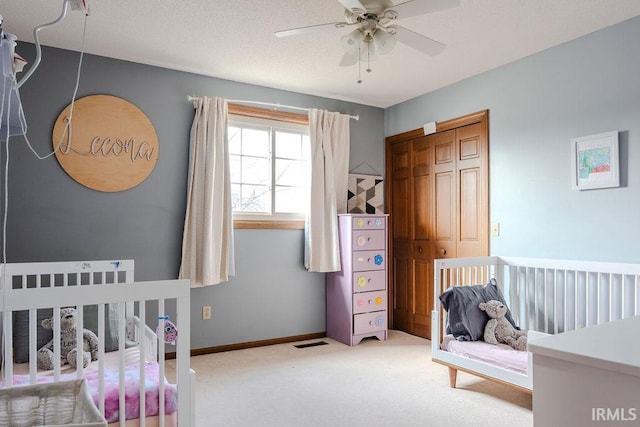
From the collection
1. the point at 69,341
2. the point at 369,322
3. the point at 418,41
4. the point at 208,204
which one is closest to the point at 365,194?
the point at 369,322

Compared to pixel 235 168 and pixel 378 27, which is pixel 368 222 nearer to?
pixel 235 168

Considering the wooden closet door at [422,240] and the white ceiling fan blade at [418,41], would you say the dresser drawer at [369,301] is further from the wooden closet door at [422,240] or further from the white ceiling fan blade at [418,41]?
the white ceiling fan blade at [418,41]

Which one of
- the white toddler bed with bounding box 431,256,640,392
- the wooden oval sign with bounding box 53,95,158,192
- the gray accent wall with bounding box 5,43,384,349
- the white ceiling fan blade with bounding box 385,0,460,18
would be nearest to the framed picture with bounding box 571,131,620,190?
the white toddler bed with bounding box 431,256,640,392

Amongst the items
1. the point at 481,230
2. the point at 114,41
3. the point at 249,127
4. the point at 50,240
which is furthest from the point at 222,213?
the point at 481,230

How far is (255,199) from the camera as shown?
3.85m

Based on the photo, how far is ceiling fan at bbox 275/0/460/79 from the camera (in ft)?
6.11

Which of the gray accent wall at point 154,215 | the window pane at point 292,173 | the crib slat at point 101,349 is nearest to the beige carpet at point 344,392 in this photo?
the gray accent wall at point 154,215

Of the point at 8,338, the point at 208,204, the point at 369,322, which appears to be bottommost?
the point at 369,322

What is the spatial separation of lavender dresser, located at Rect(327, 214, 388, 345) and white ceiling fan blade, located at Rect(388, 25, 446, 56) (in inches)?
73.1

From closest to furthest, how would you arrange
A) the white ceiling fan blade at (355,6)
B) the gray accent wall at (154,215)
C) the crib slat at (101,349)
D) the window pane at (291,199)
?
the crib slat at (101,349), the white ceiling fan blade at (355,6), the gray accent wall at (154,215), the window pane at (291,199)

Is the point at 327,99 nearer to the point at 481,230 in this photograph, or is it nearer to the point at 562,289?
the point at 481,230

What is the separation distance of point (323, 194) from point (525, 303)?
1.87 metres

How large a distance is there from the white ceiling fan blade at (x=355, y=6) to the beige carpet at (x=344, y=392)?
6.61 feet

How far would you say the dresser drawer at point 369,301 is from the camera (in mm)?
3857
